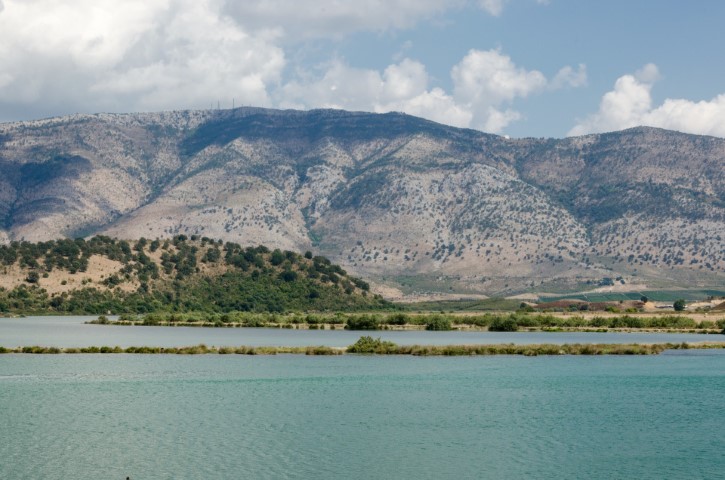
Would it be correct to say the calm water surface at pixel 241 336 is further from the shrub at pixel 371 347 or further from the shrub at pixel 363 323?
the shrub at pixel 371 347

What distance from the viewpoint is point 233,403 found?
174ft

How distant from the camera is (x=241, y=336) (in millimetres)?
107875

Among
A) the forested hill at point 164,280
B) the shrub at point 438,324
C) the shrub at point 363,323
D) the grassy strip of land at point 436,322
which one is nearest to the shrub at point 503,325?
the grassy strip of land at point 436,322

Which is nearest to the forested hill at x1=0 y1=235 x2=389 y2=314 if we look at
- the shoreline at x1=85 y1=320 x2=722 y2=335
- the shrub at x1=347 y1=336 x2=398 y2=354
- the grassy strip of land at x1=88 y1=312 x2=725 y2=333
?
the grassy strip of land at x1=88 y1=312 x2=725 y2=333

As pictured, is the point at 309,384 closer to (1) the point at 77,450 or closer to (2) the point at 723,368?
(1) the point at 77,450

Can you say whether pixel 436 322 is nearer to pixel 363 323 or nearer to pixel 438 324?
pixel 438 324

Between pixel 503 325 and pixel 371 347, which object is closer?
pixel 371 347

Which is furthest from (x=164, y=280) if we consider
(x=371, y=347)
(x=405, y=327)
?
(x=371, y=347)

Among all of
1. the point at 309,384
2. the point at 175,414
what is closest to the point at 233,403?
the point at 175,414

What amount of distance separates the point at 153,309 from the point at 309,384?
96640 mm

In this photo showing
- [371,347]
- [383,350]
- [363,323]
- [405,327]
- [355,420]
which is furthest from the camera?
[405,327]

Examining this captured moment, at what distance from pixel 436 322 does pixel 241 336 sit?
2758 centimetres

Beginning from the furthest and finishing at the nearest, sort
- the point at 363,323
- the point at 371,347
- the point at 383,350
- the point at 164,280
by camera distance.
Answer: the point at 164,280 < the point at 363,323 < the point at 371,347 < the point at 383,350

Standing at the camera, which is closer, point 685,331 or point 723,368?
point 723,368
